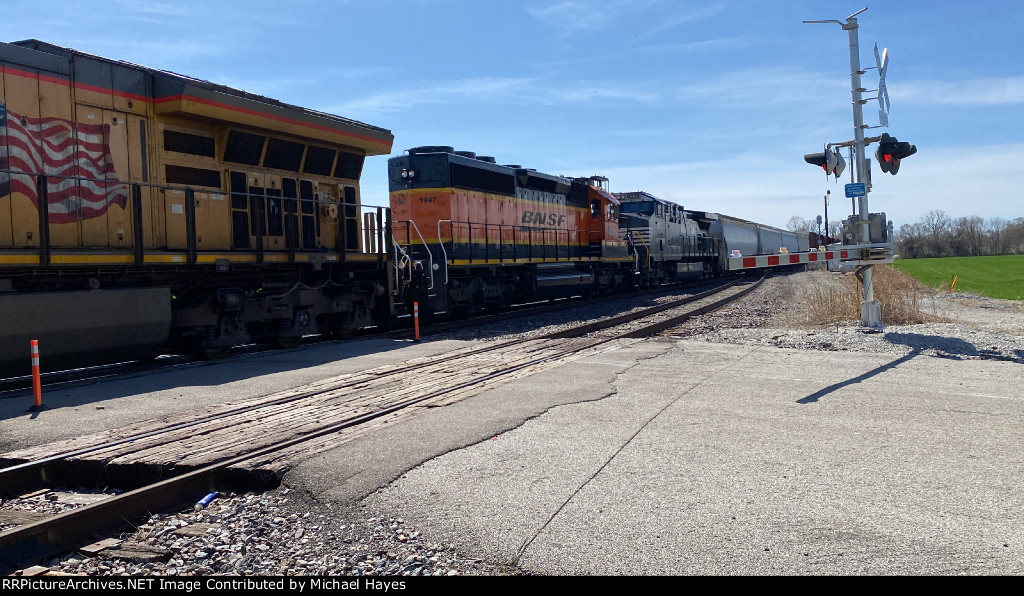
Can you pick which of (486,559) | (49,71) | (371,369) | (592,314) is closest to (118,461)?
(486,559)

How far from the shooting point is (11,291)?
7.71 meters

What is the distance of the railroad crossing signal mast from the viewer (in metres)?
10.5

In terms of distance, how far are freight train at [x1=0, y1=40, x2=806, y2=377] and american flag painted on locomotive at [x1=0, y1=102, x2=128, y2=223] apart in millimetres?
17

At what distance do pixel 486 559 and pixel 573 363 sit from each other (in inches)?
223

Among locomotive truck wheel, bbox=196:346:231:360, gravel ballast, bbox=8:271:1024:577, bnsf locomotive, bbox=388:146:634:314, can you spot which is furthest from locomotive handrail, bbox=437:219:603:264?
gravel ballast, bbox=8:271:1024:577

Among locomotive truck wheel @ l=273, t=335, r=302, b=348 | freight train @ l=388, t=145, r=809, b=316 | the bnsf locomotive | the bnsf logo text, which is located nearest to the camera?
locomotive truck wheel @ l=273, t=335, r=302, b=348

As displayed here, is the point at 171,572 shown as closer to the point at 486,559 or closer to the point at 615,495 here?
the point at 486,559

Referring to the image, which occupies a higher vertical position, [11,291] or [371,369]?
[11,291]

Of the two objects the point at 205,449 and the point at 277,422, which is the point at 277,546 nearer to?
the point at 205,449

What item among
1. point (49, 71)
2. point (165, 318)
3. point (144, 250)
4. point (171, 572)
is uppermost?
point (49, 71)

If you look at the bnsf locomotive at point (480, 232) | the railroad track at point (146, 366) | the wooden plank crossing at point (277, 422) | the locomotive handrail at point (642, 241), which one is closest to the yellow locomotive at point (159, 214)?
the railroad track at point (146, 366)

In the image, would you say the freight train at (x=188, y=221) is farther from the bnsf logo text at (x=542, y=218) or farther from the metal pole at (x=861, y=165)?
the bnsf logo text at (x=542, y=218)

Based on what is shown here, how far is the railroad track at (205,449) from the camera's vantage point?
12.2ft

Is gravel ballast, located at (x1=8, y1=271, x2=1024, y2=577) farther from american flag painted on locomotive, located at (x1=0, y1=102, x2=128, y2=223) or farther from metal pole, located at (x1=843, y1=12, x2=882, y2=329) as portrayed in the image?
metal pole, located at (x1=843, y1=12, x2=882, y2=329)
